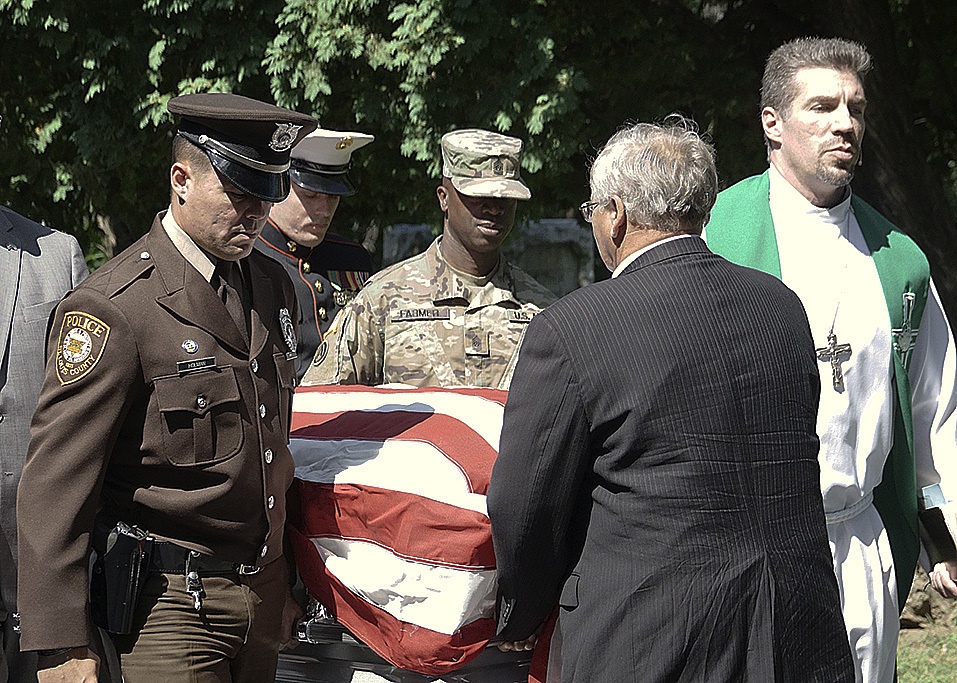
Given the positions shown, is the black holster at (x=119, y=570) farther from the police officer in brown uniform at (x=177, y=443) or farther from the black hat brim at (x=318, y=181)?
the black hat brim at (x=318, y=181)

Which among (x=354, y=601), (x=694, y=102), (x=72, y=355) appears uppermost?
(x=694, y=102)

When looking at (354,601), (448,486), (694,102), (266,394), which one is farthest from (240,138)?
(694,102)

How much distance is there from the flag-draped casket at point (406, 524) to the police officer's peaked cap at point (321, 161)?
63.1 inches

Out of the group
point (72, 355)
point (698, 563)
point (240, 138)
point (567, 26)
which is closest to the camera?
point (698, 563)

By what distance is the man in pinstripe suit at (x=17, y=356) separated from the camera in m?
2.78

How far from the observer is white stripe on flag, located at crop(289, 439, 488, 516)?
2572 millimetres

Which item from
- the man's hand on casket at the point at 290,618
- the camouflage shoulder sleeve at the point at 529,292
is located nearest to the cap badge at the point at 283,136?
the man's hand on casket at the point at 290,618

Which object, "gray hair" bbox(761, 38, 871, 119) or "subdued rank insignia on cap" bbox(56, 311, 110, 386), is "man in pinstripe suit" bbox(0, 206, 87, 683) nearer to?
"subdued rank insignia on cap" bbox(56, 311, 110, 386)

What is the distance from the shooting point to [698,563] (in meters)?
2.17

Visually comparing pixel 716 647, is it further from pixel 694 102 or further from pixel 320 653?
pixel 694 102

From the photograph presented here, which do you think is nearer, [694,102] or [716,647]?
[716,647]

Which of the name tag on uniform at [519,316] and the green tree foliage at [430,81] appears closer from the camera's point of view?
the name tag on uniform at [519,316]

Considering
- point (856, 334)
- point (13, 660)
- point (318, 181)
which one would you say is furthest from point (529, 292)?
point (13, 660)

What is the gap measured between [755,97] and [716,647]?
452cm
